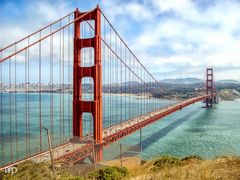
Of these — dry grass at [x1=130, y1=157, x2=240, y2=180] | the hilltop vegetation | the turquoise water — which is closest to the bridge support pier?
the turquoise water

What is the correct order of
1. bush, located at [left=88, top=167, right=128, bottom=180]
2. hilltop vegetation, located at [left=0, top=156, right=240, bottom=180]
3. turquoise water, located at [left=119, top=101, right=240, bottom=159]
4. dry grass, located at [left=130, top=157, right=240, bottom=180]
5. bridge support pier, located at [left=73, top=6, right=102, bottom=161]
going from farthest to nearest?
turquoise water, located at [left=119, top=101, right=240, bottom=159], bridge support pier, located at [left=73, top=6, right=102, bottom=161], bush, located at [left=88, top=167, right=128, bottom=180], hilltop vegetation, located at [left=0, top=156, right=240, bottom=180], dry grass, located at [left=130, top=157, right=240, bottom=180]

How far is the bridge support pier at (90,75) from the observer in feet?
70.3

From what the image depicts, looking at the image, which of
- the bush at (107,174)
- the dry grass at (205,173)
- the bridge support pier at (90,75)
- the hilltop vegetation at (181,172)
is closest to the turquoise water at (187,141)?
the bridge support pier at (90,75)

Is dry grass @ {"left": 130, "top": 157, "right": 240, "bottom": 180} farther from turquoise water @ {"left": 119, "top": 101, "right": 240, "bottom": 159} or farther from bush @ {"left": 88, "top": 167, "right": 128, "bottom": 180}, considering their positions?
turquoise water @ {"left": 119, "top": 101, "right": 240, "bottom": 159}

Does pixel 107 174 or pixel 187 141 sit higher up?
pixel 107 174

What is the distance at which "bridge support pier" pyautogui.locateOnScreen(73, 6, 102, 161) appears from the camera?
70.3ft

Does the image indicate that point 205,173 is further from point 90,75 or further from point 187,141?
point 187,141

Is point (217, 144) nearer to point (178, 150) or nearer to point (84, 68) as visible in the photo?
point (178, 150)

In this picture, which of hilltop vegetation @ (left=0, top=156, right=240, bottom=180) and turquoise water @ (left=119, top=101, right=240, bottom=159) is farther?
turquoise water @ (left=119, top=101, right=240, bottom=159)

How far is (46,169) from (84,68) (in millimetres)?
11267

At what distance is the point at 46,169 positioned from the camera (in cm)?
1167

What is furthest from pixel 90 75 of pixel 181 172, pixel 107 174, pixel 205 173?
pixel 205 173

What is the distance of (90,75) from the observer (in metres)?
21.7

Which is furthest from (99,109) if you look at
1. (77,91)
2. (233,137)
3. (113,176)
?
(233,137)
